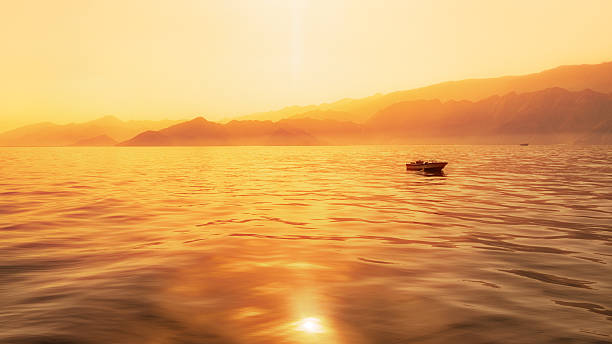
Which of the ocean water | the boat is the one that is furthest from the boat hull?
the ocean water

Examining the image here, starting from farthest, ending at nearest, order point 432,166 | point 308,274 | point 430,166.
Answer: point 430,166, point 432,166, point 308,274

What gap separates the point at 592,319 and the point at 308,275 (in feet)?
21.0

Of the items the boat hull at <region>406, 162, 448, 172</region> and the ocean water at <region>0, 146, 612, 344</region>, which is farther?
the boat hull at <region>406, 162, 448, 172</region>

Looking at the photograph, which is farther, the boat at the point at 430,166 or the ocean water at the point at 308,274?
the boat at the point at 430,166

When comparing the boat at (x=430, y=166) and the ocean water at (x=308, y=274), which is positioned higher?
the boat at (x=430, y=166)

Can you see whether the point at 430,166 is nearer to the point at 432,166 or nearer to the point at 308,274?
the point at 432,166

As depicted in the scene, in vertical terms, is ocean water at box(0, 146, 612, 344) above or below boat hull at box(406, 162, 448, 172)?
below

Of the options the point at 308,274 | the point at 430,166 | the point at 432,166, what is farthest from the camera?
the point at 430,166

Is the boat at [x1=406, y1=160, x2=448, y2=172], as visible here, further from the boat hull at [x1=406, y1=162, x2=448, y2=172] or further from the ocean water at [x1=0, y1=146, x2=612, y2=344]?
the ocean water at [x1=0, y1=146, x2=612, y2=344]

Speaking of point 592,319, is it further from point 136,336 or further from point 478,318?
point 136,336

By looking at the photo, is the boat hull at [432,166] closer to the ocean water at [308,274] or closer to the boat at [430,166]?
the boat at [430,166]

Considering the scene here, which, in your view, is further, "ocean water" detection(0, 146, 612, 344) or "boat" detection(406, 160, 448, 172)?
"boat" detection(406, 160, 448, 172)

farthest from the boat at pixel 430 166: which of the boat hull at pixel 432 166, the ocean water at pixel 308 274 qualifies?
the ocean water at pixel 308 274

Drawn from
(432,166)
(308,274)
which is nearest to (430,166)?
(432,166)
